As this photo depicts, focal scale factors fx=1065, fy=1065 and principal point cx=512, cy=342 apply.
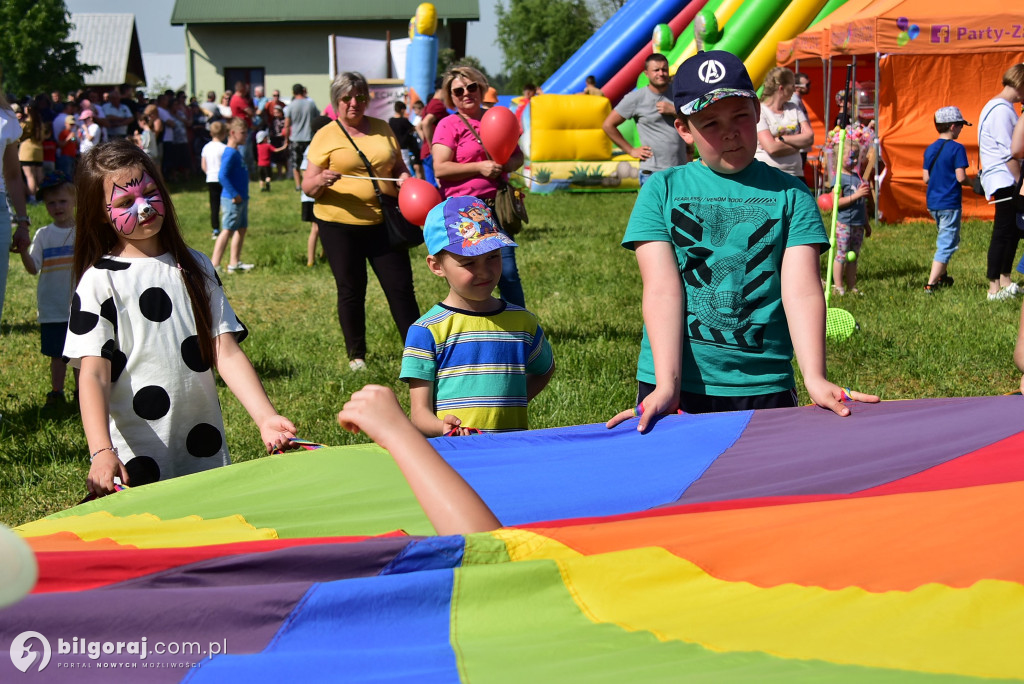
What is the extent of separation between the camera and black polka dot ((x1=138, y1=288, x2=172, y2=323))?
3.28m

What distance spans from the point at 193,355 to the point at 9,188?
4.04m

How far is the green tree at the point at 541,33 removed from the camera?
75.2m

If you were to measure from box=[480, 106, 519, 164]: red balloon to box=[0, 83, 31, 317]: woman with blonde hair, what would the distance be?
8.82 feet

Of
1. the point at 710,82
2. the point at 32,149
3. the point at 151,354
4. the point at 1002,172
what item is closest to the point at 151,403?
the point at 151,354

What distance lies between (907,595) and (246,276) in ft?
34.8

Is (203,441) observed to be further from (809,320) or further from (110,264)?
(809,320)

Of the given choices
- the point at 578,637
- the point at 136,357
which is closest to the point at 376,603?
the point at 578,637

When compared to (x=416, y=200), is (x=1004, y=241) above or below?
below

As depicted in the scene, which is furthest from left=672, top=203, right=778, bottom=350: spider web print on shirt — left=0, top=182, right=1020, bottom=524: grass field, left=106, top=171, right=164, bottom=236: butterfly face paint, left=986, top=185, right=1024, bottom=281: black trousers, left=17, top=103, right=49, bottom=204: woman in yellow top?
left=17, top=103, right=49, bottom=204: woman in yellow top

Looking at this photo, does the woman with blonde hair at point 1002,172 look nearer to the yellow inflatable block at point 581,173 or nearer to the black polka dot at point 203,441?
the black polka dot at point 203,441

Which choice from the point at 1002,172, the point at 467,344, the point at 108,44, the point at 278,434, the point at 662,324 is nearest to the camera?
the point at 278,434

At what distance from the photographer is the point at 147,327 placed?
327 centimetres

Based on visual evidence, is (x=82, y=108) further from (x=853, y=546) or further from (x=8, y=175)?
(x=853, y=546)

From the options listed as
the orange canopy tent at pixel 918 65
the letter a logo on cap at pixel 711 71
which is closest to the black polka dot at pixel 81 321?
the letter a logo on cap at pixel 711 71
